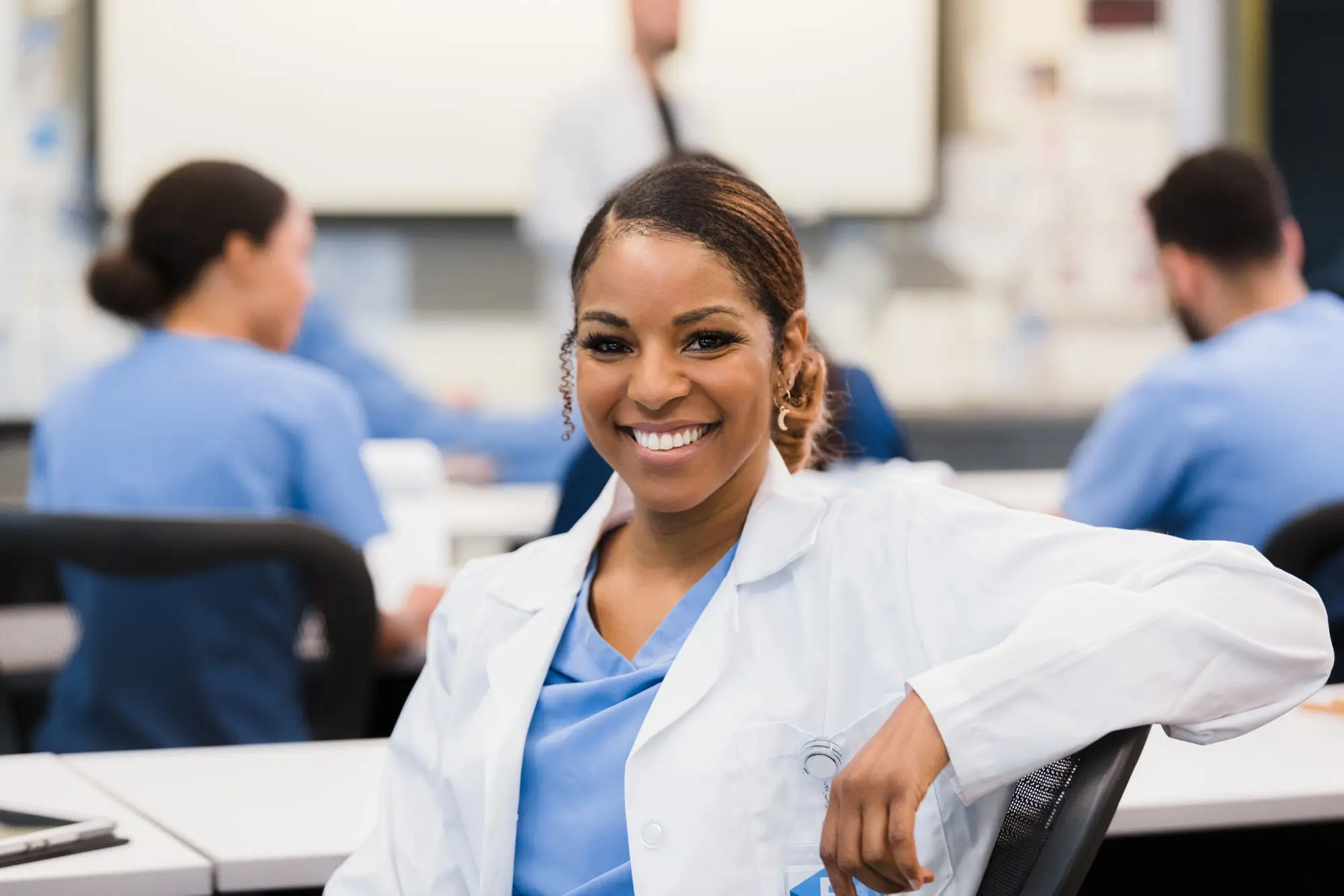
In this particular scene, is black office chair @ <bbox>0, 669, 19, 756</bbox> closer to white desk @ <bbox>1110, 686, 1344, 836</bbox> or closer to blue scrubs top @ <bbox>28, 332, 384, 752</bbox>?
blue scrubs top @ <bbox>28, 332, 384, 752</bbox>

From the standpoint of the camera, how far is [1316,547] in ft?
5.68

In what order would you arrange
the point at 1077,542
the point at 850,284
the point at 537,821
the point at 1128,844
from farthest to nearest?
the point at 850,284 < the point at 1128,844 < the point at 537,821 < the point at 1077,542

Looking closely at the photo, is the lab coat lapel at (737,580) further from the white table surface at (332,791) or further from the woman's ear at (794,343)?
the white table surface at (332,791)

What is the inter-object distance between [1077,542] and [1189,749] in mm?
501

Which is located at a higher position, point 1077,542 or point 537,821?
point 1077,542

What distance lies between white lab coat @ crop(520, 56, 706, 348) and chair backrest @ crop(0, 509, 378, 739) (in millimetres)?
2484

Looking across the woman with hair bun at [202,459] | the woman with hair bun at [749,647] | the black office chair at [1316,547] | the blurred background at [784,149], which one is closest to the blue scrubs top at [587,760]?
the woman with hair bun at [749,647]

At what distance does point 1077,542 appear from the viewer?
1.07 m

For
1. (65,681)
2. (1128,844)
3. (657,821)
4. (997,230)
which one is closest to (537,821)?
(657,821)

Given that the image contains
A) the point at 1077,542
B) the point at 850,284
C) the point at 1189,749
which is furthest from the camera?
the point at 850,284

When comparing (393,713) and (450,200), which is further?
(450,200)

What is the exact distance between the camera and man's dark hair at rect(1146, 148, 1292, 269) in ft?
8.25

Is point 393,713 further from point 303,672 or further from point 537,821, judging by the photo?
point 537,821

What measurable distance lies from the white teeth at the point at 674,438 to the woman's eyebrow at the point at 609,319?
88mm
